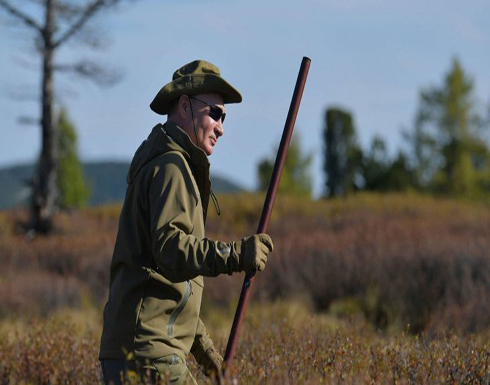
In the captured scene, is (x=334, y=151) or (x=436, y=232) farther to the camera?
(x=334, y=151)

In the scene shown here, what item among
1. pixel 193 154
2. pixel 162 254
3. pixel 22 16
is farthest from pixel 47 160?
pixel 162 254

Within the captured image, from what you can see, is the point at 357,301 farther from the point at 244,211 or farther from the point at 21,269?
the point at 244,211

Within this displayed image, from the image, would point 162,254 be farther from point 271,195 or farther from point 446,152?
point 446,152

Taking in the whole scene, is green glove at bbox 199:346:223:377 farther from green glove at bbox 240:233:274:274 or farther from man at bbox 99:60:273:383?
green glove at bbox 240:233:274:274

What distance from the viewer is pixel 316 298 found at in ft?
35.3

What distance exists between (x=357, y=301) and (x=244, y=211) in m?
11.0

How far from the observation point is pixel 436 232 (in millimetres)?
14547

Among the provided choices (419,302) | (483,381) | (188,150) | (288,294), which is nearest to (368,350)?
(483,381)

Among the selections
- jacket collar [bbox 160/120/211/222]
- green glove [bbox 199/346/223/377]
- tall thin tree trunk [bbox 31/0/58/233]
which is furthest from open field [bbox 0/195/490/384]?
jacket collar [bbox 160/120/211/222]

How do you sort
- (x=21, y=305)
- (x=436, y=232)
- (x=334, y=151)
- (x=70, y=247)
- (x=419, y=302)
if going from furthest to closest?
(x=334, y=151) < (x=70, y=247) < (x=436, y=232) < (x=21, y=305) < (x=419, y=302)

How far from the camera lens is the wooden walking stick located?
3727 mm

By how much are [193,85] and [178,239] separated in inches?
30.6

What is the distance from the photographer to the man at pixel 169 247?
11.1 ft

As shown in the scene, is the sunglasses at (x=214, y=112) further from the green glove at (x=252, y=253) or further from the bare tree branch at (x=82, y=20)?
the bare tree branch at (x=82, y=20)
